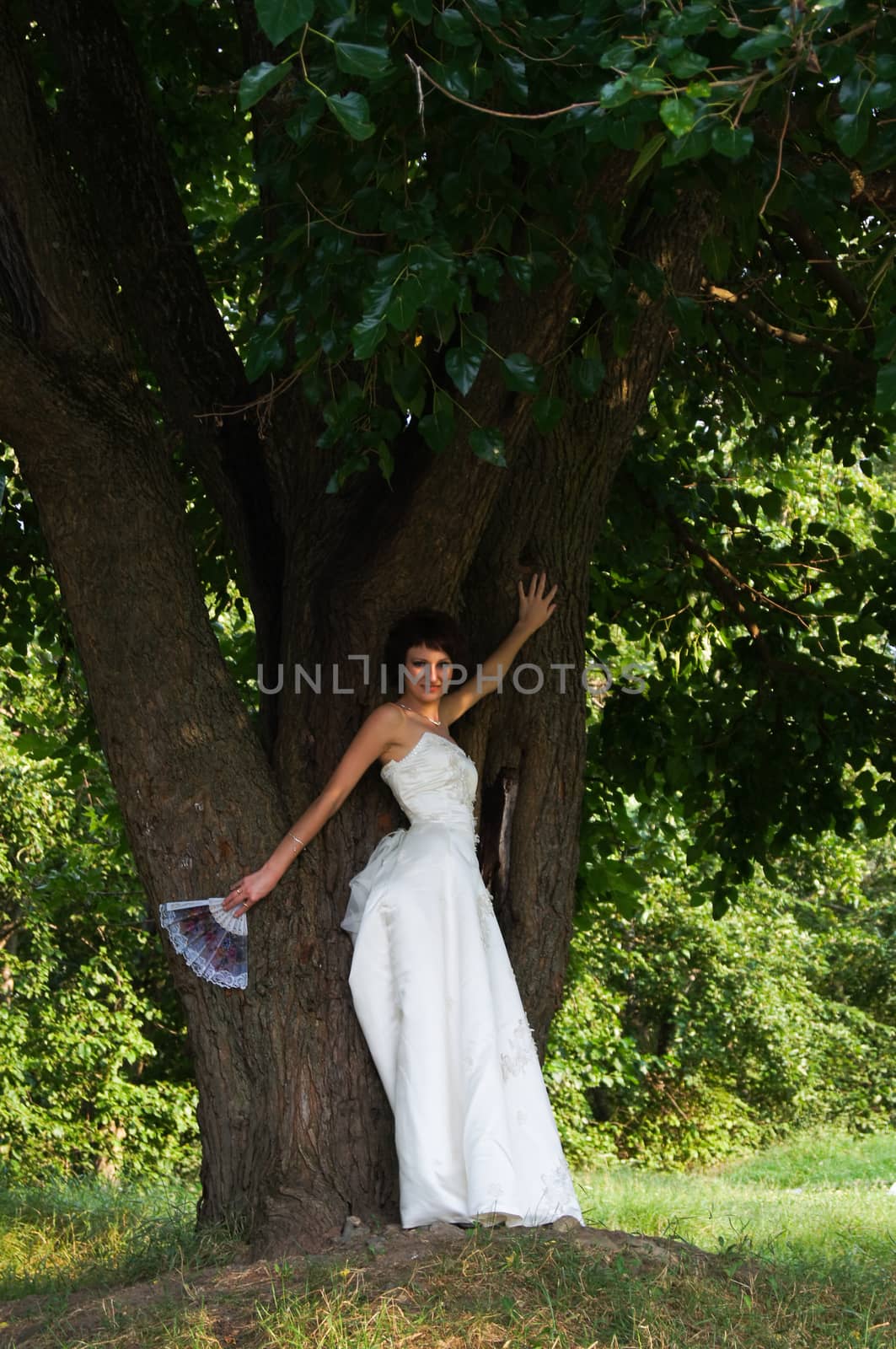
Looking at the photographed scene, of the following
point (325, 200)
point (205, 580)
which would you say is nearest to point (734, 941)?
point (205, 580)

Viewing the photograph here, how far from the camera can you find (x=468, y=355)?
12.5 feet

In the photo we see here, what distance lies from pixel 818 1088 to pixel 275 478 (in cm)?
1721

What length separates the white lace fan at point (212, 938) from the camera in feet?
14.7

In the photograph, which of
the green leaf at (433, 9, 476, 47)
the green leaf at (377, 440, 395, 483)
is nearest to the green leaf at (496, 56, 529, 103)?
the green leaf at (433, 9, 476, 47)

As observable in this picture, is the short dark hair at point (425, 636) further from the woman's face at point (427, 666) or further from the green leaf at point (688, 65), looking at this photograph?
the green leaf at point (688, 65)

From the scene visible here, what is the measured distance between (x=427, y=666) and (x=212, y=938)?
1.18 m

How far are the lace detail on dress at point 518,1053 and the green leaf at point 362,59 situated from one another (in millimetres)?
3050

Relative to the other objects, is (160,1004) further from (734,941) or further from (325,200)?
(325,200)

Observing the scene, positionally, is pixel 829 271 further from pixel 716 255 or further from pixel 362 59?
pixel 362 59

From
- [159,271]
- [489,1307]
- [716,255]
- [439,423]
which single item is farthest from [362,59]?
[489,1307]

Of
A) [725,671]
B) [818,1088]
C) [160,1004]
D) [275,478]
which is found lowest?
[818,1088]

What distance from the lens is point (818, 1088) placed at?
1991cm

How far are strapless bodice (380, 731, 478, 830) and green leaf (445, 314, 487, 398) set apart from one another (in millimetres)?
1538

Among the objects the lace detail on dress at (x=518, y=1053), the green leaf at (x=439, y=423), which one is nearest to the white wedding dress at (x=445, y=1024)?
the lace detail on dress at (x=518, y=1053)
